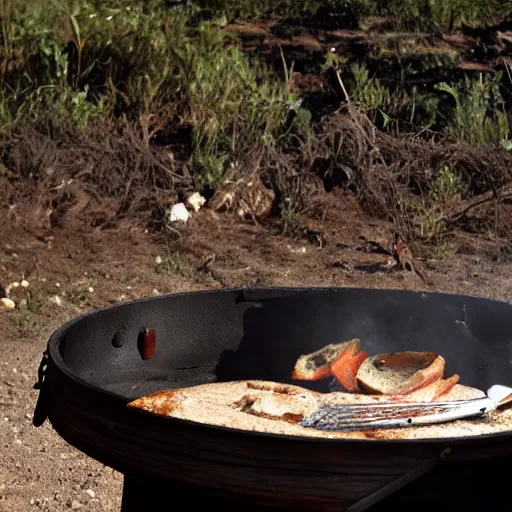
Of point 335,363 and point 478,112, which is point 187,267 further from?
point 335,363

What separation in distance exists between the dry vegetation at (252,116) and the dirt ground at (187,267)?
6.0 inches

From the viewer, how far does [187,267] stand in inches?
201

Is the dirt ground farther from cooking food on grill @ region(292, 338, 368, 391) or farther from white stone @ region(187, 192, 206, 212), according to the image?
cooking food on grill @ region(292, 338, 368, 391)

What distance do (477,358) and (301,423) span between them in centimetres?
75

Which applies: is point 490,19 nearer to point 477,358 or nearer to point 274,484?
point 477,358

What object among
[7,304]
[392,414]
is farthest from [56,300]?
[392,414]

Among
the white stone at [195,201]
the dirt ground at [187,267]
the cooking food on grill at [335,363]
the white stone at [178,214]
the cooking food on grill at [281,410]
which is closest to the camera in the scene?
the cooking food on grill at [281,410]

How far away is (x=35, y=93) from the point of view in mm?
5902

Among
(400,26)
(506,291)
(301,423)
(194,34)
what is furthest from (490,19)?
(301,423)

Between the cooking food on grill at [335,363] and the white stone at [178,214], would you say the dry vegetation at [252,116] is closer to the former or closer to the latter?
the white stone at [178,214]

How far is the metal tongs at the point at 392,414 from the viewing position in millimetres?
1991

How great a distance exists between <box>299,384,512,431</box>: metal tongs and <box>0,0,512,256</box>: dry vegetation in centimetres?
333

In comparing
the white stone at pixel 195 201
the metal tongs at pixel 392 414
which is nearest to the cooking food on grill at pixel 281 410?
the metal tongs at pixel 392 414

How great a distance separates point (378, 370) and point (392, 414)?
0.36m
